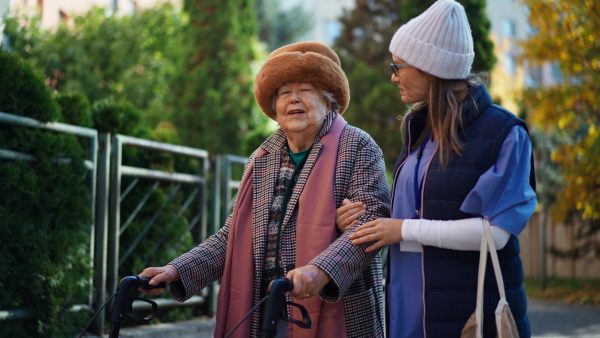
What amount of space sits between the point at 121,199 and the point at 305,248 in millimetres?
3724

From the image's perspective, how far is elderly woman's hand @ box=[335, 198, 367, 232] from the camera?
2973 millimetres

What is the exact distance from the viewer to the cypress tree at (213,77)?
64.4 feet

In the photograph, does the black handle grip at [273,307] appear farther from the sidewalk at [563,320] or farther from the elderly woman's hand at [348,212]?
the sidewalk at [563,320]

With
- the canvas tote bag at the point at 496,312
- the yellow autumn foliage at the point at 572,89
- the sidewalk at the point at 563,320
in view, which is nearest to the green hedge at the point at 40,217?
the canvas tote bag at the point at 496,312

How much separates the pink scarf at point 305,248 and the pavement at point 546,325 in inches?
122

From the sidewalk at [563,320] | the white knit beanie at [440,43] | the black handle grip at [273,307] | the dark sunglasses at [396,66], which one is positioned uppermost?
the white knit beanie at [440,43]

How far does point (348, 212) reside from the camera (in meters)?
2.99

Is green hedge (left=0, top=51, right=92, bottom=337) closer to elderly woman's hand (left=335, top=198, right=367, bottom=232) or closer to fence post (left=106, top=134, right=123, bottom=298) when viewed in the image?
fence post (left=106, top=134, right=123, bottom=298)

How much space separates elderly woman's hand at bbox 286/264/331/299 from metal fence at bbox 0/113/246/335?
2685 mm

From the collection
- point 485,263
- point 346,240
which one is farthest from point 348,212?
point 485,263

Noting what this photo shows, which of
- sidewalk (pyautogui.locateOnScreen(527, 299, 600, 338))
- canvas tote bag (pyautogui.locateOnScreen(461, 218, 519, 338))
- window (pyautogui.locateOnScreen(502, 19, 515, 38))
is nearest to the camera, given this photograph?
canvas tote bag (pyautogui.locateOnScreen(461, 218, 519, 338))

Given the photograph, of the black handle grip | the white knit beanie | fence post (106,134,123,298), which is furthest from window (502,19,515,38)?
the black handle grip

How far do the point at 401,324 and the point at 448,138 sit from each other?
0.67 m

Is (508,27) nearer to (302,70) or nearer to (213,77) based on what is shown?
(213,77)
